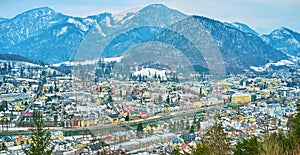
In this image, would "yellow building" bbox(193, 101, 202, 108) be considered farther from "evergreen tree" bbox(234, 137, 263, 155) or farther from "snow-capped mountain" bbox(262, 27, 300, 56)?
"snow-capped mountain" bbox(262, 27, 300, 56)

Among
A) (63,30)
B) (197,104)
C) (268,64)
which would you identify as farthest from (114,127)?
(63,30)

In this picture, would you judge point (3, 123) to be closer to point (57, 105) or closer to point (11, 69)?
point (57, 105)

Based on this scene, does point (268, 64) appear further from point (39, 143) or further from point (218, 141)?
point (39, 143)

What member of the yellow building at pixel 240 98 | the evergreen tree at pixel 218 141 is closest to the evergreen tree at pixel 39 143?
the evergreen tree at pixel 218 141

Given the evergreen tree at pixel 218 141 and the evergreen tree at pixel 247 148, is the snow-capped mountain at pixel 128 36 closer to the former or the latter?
the evergreen tree at pixel 218 141

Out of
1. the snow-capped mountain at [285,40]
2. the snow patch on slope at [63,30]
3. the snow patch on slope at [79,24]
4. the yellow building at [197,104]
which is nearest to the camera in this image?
the yellow building at [197,104]

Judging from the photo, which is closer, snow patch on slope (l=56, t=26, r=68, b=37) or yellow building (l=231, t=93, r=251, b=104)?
yellow building (l=231, t=93, r=251, b=104)

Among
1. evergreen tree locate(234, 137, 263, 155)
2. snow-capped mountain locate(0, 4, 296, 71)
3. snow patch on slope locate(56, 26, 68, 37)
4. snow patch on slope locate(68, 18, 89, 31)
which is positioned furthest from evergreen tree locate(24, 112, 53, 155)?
snow patch on slope locate(56, 26, 68, 37)

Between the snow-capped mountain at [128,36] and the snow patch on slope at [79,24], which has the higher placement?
the snow patch on slope at [79,24]
